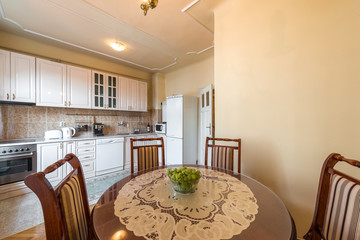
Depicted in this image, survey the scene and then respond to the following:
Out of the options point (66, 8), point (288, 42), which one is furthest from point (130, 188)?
point (66, 8)

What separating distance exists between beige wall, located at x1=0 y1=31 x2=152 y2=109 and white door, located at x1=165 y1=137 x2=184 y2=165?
2.32 m

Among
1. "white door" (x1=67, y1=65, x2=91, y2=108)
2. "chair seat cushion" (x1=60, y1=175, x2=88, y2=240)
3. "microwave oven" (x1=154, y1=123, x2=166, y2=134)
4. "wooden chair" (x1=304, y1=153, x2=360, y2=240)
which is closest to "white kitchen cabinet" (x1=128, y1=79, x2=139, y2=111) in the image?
"microwave oven" (x1=154, y1=123, x2=166, y2=134)

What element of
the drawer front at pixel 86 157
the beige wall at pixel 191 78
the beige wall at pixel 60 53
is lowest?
the drawer front at pixel 86 157

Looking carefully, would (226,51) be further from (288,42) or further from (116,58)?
(116,58)

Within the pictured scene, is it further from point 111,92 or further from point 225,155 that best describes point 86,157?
point 225,155

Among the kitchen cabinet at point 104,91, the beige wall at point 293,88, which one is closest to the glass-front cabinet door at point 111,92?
the kitchen cabinet at point 104,91

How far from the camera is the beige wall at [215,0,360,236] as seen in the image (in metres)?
1.18

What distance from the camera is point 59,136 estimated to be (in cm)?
277

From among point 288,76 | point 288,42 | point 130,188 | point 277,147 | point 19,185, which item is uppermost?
point 288,42

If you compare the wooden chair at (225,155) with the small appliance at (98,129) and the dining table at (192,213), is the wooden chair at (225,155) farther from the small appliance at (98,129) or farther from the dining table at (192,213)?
the small appliance at (98,129)

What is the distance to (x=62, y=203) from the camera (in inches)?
25.3

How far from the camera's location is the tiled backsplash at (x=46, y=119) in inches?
101

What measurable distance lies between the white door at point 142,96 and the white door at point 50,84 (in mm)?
1744

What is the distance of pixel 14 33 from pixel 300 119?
4.65m
